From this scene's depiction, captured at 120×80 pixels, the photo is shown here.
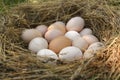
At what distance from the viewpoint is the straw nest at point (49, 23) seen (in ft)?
7.86

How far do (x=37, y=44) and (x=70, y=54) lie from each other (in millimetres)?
309

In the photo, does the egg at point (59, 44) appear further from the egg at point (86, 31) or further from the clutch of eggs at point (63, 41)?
the egg at point (86, 31)

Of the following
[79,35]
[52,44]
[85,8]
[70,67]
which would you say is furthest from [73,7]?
[70,67]

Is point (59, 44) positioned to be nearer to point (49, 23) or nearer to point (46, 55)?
point (46, 55)

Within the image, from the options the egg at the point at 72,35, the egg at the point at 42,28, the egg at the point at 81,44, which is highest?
the egg at the point at 42,28

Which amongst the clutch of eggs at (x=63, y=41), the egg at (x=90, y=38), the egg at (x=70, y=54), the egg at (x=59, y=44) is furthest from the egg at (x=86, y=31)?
the egg at (x=70, y=54)

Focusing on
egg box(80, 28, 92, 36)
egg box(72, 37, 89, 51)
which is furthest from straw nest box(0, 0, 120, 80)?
egg box(72, 37, 89, 51)

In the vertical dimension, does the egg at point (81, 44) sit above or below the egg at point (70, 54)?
above

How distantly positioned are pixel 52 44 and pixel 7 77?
1.63 ft

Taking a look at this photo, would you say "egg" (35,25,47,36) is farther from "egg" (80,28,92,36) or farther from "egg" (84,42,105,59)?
"egg" (84,42,105,59)

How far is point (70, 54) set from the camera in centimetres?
258

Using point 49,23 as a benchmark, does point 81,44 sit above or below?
below

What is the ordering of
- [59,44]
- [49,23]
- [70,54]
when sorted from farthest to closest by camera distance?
[49,23] → [59,44] → [70,54]

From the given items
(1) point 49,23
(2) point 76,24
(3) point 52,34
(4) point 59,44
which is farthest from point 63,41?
(1) point 49,23
